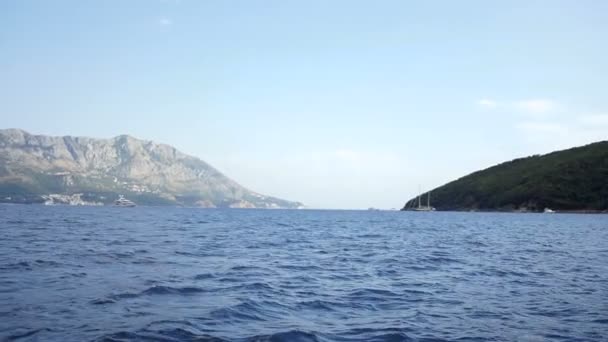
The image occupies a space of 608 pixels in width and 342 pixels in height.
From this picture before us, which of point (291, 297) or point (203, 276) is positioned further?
point (203, 276)

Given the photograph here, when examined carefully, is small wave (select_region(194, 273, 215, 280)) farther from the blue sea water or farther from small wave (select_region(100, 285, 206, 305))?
small wave (select_region(100, 285, 206, 305))

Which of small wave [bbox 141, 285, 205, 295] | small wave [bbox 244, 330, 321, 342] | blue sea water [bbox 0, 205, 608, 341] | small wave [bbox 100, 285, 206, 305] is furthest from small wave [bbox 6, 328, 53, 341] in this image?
small wave [bbox 141, 285, 205, 295]

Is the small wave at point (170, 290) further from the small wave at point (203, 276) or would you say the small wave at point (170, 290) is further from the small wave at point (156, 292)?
the small wave at point (203, 276)

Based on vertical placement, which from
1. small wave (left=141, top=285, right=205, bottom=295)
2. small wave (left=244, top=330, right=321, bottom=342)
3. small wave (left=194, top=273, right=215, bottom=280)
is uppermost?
small wave (left=244, top=330, right=321, bottom=342)

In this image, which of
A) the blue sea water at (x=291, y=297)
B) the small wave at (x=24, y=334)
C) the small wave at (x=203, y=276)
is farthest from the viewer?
the small wave at (x=203, y=276)

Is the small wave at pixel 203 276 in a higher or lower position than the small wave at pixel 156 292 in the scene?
lower

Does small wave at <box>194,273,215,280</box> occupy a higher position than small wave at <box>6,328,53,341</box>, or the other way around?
small wave at <box>6,328,53,341</box>

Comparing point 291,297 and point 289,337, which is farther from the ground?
point 289,337

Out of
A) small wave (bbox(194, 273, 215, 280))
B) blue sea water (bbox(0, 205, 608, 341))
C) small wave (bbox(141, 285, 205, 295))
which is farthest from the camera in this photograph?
small wave (bbox(194, 273, 215, 280))

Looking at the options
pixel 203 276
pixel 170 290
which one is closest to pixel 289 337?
pixel 170 290

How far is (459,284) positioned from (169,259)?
2005 centimetres

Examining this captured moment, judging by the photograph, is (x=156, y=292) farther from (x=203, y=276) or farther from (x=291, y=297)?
(x=291, y=297)

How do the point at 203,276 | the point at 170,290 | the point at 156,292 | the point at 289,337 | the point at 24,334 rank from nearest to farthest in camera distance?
the point at 24,334 < the point at 289,337 < the point at 156,292 < the point at 170,290 < the point at 203,276

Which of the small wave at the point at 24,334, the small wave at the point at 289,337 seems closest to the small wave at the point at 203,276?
the small wave at the point at 24,334
